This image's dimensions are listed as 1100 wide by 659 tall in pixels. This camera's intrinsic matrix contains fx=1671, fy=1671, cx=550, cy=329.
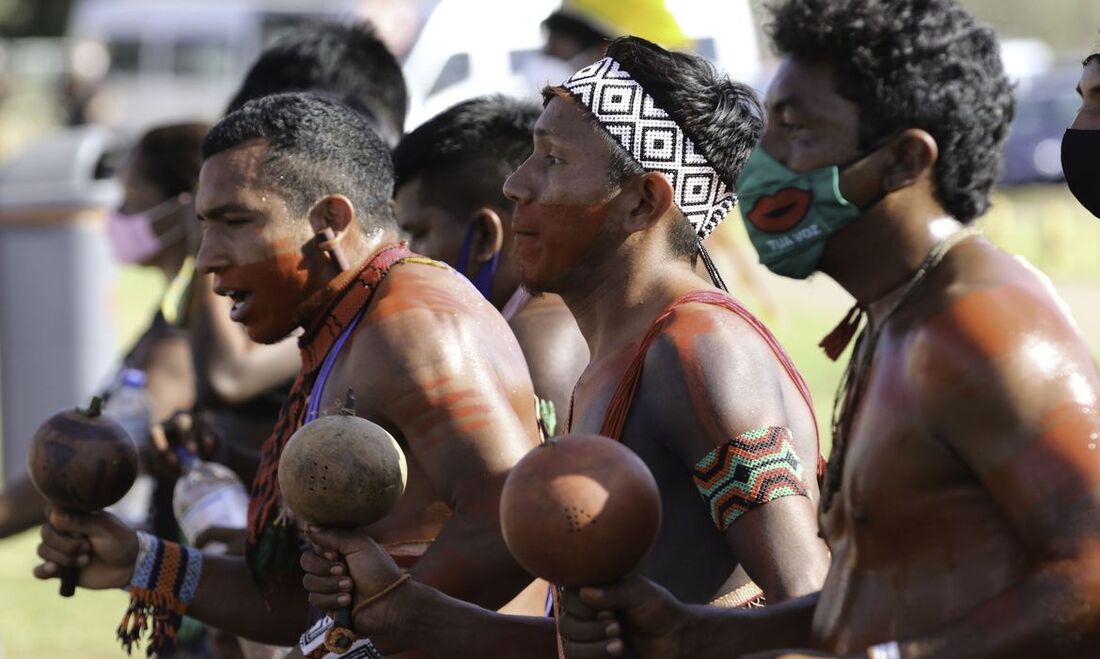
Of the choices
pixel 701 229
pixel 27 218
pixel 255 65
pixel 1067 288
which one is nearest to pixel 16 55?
pixel 1067 288

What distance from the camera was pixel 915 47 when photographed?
2.83m

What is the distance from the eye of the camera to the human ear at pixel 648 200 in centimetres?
368

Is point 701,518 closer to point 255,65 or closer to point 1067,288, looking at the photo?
point 255,65

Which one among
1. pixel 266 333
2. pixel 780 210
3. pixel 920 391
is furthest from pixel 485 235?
pixel 920 391

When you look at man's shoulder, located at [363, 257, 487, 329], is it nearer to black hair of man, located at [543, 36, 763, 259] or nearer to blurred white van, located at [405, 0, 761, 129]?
black hair of man, located at [543, 36, 763, 259]

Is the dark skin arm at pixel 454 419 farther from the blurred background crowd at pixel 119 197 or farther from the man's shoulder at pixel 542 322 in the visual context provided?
the blurred background crowd at pixel 119 197

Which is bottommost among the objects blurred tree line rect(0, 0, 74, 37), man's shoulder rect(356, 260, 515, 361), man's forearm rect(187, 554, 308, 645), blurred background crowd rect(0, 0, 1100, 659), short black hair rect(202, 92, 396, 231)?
blurred tree line rect(0, 0, 74, 37)

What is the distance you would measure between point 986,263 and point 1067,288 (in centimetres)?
1950

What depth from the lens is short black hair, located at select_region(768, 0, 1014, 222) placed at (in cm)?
280

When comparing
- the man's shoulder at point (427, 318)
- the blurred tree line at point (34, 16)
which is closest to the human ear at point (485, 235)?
the man's shoulder at point (427, 318)

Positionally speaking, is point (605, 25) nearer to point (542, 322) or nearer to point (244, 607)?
point (542, 322)

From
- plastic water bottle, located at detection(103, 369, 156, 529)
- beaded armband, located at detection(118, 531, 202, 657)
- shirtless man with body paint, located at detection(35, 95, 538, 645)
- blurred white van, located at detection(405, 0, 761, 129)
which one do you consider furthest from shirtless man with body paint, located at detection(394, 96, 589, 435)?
blurred white van, located at detection(405, 0, 761, 129)

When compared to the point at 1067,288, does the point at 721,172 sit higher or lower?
higher

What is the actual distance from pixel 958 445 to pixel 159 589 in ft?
8.46
